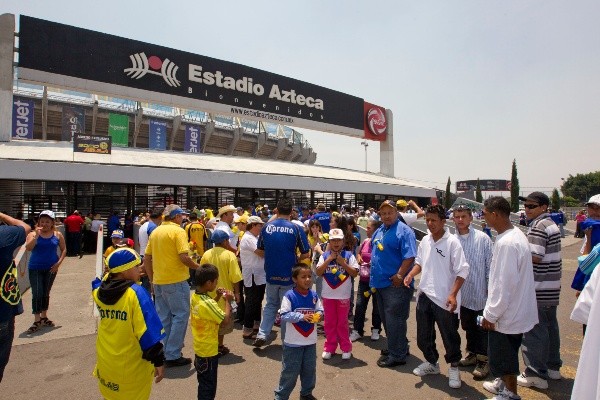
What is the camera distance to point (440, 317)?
371 centimetres

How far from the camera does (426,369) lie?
388cm

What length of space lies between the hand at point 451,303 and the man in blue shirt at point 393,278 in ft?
1.90

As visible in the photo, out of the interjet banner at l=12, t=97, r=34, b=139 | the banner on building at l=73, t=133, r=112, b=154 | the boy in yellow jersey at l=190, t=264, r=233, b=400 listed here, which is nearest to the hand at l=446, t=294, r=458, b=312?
the boy in yellow jersey at l=190, t=264, r=233, b=400

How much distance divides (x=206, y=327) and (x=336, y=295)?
5.96 feet

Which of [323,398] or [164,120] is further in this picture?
[164,120]

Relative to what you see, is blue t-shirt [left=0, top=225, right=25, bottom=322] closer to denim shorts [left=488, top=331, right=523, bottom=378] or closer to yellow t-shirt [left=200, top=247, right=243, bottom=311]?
yellow t-shirt [left=200, top=247, right=243, bottom=311]

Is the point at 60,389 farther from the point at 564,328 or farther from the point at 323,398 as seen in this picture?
the point at 564,328

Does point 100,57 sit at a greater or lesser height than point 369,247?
greater

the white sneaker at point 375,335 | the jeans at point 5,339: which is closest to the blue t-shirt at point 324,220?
the white sneaker at point 375,335

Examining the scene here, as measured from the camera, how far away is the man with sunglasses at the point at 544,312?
363 centimetres

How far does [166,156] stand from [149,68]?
16.6 feet

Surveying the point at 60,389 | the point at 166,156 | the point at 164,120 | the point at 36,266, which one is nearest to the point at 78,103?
the point at 164,120

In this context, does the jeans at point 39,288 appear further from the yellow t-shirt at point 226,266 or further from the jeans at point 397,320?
the jeans at point 397,320

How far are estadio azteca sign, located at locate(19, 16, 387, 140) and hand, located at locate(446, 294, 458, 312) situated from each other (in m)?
19.3
